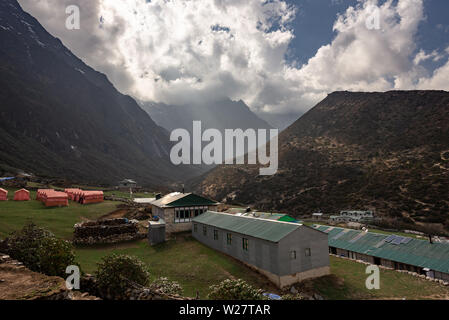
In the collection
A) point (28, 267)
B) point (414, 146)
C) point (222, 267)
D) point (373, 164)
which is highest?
point (414, 146)

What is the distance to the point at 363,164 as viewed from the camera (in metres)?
81.6

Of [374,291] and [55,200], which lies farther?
[55,200]

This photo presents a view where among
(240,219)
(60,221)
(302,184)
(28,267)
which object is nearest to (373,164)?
(302,184)

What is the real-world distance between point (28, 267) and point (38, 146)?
139898mm

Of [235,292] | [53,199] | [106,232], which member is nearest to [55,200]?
[53,199]

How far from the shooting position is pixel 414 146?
257 ft

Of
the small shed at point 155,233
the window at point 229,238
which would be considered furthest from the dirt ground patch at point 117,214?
the window at point 229,238

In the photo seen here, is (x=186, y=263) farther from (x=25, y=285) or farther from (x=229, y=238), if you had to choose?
(x=25, y=285)

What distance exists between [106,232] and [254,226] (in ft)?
56.6

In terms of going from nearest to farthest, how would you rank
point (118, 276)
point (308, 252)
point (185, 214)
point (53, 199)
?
point (118, 276), point (308, 252), point (185, 214), point (53, 199)

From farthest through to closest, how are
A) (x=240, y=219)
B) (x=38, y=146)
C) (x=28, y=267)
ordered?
(x=38, y=146)
(x=240, y=219)
(x=28, y=267)

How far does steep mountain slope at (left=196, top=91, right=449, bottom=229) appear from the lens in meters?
63.7

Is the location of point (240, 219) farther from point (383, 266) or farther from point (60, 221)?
point (60, 221)
